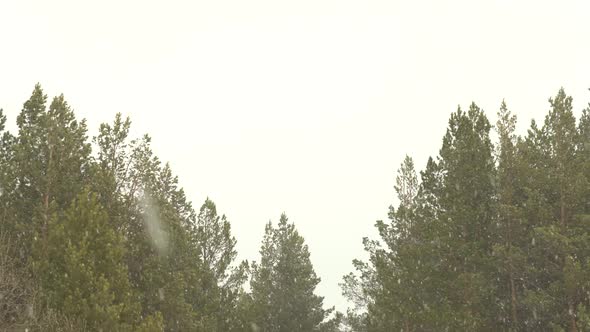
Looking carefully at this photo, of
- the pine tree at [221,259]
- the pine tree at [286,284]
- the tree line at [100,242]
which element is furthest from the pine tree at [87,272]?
the pine tree at [286,284]

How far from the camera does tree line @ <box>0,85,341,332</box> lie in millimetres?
20750

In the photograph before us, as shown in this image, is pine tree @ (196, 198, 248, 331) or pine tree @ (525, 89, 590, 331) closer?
pine tree @ (525, 89, 590, 331)

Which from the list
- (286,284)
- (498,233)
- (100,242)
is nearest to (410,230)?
(498,233)

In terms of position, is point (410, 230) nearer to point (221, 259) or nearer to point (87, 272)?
point (221, 259)

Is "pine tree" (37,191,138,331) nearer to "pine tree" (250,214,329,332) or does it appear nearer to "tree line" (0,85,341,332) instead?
"tree line" (0,85,341,332)

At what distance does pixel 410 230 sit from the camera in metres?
33.3

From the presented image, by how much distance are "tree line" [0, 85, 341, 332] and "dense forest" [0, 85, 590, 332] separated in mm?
64

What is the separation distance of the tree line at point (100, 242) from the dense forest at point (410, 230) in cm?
6

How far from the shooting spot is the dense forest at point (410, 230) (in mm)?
22234

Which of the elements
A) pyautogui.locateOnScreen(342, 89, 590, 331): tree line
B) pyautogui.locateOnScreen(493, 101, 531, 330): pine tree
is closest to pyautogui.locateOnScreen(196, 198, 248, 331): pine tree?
pyautogui.locateOnScreen(342, 89, 590, 331): tree line

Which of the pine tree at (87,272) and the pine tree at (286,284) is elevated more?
the pine tree at (286,284)

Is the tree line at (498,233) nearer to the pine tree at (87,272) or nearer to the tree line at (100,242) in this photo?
the tree line at (100,242)

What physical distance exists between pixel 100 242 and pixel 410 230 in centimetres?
1765

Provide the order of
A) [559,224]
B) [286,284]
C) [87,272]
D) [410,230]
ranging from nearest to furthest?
[87,272] → [559,224] → [410,230] → [286,284]
